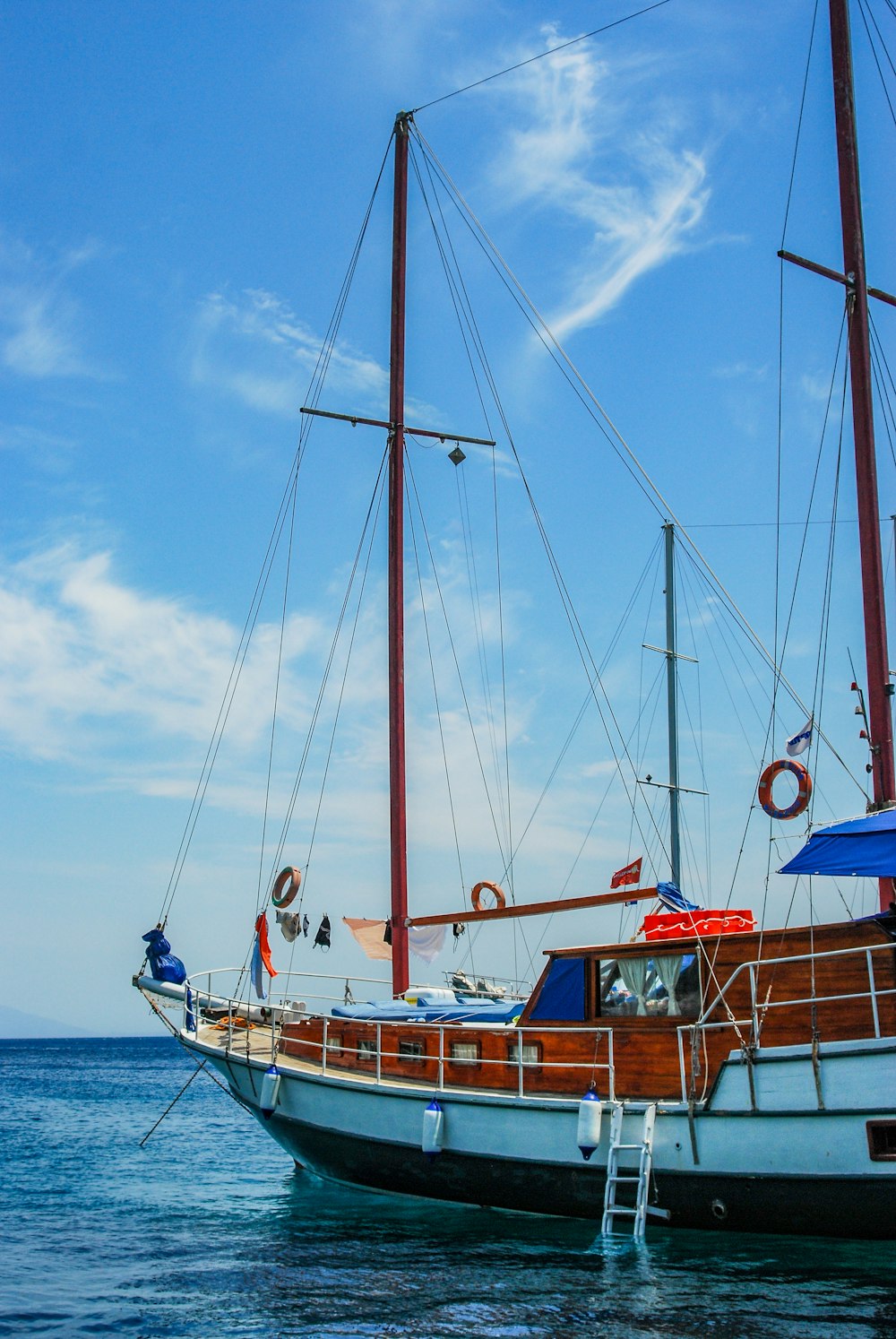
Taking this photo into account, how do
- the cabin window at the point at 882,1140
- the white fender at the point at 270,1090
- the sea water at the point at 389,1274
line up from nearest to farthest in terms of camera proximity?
the sea water at the point at 389,1274 < the cabin window at the point at 882,1140 < the white fender at the point at 270,1090

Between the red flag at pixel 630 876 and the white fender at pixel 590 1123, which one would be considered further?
the red flag at pixel 630 876

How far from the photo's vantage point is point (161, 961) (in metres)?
20.9

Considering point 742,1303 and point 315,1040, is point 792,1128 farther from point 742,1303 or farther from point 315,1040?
point 315,1040

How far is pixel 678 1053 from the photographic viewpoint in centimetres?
1380

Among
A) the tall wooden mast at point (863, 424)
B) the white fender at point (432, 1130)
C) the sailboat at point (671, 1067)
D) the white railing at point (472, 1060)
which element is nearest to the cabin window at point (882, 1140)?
the sailboat at point (671, 1067)

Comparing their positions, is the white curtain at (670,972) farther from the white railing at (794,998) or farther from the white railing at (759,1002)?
the white railing at (794,998)

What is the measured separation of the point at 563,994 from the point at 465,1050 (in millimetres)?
1865

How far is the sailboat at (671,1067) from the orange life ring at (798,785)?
27 millimetres

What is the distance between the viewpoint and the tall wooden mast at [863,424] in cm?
1464

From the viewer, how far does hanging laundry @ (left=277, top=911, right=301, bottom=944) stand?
66.5ft

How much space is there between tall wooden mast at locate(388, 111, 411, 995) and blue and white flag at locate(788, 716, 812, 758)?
7597 mm

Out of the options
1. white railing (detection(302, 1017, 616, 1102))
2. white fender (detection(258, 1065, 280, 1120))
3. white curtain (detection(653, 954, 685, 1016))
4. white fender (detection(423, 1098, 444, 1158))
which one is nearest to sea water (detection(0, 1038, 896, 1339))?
white fender (detection(423, 1098, 444, 1158))

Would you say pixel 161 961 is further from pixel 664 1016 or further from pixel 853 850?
pixel 853 850

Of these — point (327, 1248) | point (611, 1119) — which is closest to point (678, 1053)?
point (611, 1119)
